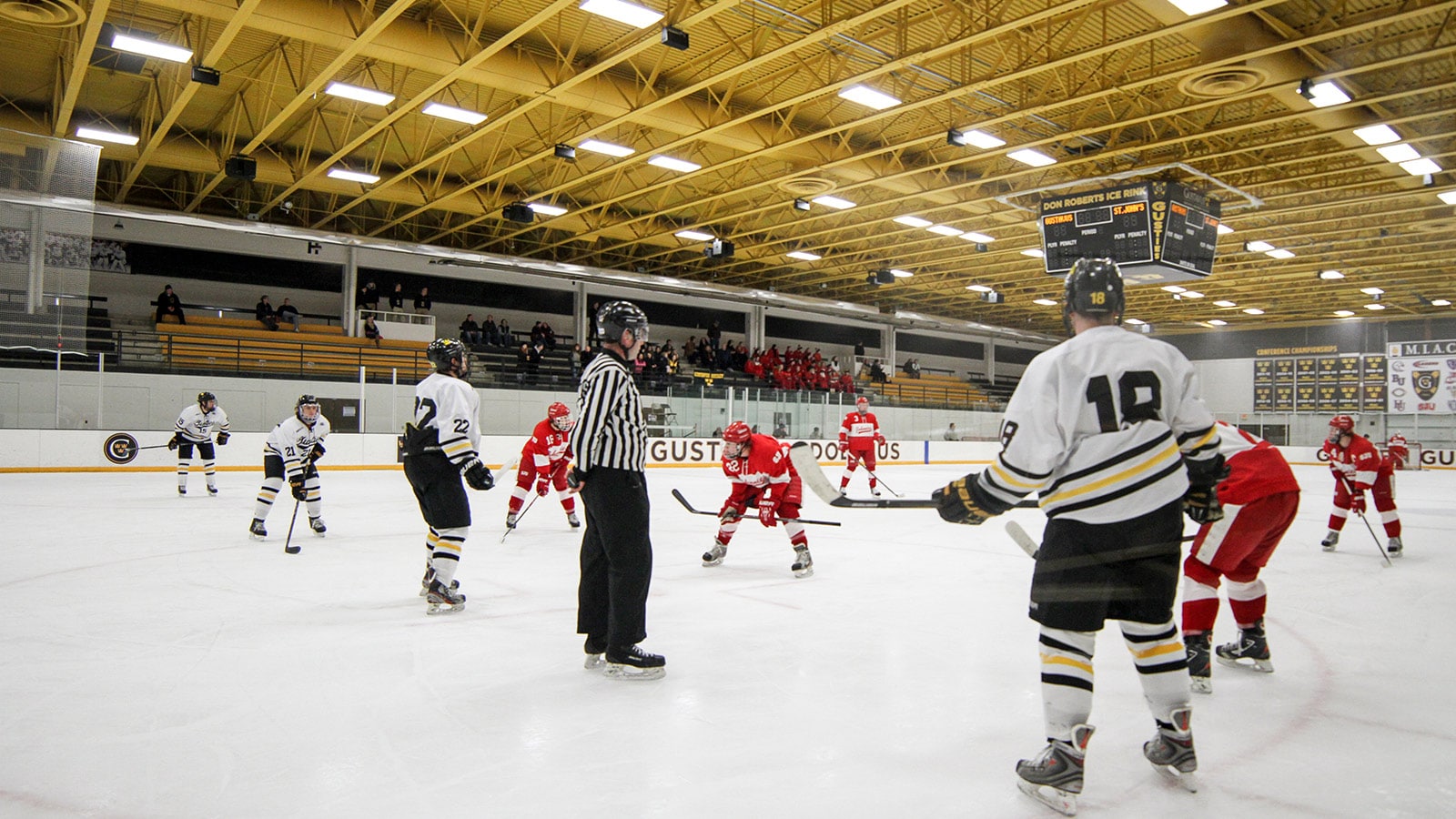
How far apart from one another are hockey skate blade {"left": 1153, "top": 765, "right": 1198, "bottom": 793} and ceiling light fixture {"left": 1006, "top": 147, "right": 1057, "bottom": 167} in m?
12.2

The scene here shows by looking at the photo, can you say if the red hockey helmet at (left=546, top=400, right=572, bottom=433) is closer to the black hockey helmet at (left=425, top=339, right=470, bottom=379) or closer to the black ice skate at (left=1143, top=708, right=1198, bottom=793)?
the black hockey helmet at (left=425, top=339, right=470, bottom=379)

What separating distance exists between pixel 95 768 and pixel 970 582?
464cm

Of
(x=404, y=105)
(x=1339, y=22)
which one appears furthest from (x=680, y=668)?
(x=404, y=105)

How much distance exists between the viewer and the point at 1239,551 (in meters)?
3.39

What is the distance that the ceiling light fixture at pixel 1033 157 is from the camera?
13326 millimetres

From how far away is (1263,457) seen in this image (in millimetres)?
3574

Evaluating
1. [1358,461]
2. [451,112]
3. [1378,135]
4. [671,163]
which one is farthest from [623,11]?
[1378,135]

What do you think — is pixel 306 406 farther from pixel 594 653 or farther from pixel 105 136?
pixel 105 136

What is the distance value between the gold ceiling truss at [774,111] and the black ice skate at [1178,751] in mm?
7845

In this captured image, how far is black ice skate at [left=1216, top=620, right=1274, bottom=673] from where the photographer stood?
357 cm

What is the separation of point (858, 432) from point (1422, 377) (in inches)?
871

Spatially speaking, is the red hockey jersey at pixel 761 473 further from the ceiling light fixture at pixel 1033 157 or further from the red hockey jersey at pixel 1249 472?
the ceiling light fixture at pixel 1033 157

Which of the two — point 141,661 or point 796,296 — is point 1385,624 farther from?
point 796,296

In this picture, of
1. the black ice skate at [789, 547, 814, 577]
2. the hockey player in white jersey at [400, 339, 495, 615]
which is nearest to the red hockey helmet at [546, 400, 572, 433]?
the black ice skate at [789, 547, 814, 577]
